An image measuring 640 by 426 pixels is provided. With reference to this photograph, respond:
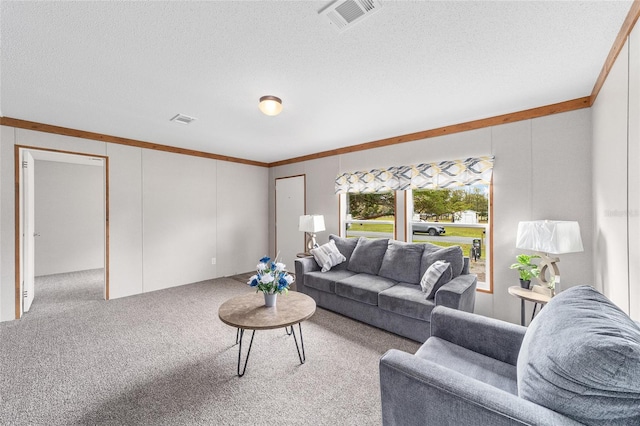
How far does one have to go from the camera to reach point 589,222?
2.65 m

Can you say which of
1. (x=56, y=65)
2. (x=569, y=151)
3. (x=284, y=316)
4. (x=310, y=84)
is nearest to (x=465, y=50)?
(x=310, y=84)

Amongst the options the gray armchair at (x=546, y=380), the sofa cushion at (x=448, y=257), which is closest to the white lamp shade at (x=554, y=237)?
the sofa cushion at (x=448, y=257)

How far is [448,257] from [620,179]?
59.9 inches

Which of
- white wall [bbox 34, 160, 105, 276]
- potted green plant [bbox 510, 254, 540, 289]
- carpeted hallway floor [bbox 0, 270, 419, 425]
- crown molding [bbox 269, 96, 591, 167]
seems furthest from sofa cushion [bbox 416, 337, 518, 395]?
white wall [bbox 34, 160, 105, 276]

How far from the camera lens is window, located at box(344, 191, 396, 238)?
4246mm

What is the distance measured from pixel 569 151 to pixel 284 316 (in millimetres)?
3235

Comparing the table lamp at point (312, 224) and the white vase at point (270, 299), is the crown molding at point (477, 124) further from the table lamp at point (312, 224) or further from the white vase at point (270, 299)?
the white vase at point (270, 299)

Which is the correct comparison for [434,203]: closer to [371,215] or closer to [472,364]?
[371,215]

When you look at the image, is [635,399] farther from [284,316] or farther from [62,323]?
[62,323]

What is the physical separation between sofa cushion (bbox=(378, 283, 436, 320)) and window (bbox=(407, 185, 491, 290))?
102cm

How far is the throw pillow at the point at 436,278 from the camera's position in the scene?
271cm

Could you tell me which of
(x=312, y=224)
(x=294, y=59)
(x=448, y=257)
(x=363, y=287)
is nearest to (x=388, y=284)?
(x=363, y=287)

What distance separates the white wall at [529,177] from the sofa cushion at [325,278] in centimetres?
171

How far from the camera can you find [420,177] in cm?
372
